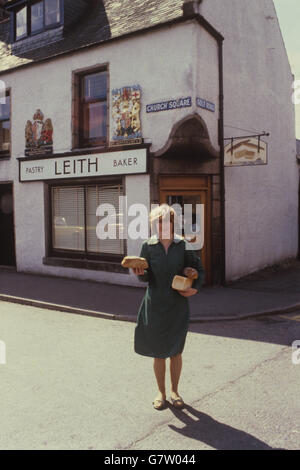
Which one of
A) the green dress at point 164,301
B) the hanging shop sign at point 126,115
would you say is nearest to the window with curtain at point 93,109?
the hanging shop sign at point 126,115

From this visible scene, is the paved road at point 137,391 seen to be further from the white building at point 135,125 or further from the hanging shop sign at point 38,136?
the hanging shop sign at point 38,136

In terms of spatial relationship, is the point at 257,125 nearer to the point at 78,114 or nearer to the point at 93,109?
the point at 93,109

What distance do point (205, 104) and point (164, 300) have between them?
675 centimetres

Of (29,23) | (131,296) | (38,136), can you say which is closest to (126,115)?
(38,136)

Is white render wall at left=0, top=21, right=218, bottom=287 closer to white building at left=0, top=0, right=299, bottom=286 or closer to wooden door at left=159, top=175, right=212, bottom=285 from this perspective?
white building at left=0, top=0, right=299, bottom=286

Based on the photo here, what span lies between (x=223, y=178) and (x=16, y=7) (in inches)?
339

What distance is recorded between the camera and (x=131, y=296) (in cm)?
923

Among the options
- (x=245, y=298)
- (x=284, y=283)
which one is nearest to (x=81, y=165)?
(x=245, y=298)

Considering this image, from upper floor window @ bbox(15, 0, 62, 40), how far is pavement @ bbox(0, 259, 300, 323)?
7508 millimetres

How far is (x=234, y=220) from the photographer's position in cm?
1131

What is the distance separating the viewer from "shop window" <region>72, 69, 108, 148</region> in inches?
433

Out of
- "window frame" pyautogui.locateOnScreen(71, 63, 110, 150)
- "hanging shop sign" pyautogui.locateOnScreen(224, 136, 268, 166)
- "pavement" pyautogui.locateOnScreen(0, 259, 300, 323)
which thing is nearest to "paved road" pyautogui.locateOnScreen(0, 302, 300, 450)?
"pavement" pyautogui.locateOnScreen(0, 259, 300, 323)
